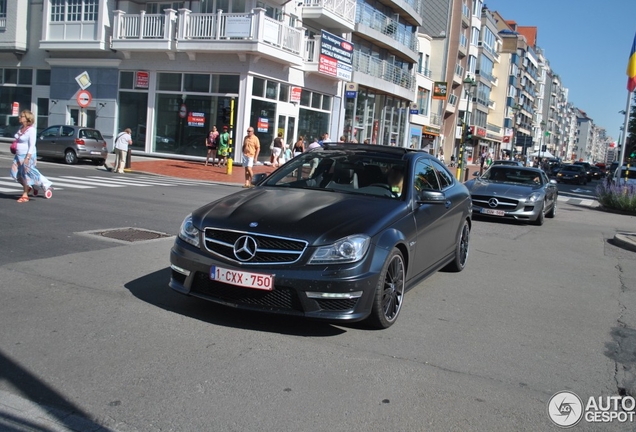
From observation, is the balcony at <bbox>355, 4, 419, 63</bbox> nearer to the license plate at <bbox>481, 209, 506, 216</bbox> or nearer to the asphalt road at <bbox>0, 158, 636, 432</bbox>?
the license plate at <bbox>481, 209, 506, 216</bbox>

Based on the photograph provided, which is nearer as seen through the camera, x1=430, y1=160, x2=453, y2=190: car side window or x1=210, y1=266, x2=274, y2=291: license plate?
x1=210, y1=266, x2=274, y2=291: license plate

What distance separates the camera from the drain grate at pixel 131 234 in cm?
885

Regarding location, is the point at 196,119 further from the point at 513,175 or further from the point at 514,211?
the point at 514,211

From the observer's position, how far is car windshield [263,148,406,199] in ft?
20.7

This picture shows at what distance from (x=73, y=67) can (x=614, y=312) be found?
103 ft

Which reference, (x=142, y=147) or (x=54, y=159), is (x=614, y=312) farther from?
(x=142, y=147)

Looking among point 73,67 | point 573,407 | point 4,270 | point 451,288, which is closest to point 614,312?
point 451,288

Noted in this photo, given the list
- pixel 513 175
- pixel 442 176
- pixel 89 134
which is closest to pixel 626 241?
pixel 513 175

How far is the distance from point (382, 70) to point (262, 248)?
115ft

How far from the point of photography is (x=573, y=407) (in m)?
4.07

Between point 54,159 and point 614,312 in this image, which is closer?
point 614,312

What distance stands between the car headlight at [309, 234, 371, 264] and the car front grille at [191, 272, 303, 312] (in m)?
0.34

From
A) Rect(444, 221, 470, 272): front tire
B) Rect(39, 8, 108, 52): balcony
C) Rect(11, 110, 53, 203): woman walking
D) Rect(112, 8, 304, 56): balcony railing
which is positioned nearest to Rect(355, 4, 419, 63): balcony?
Rect(112, 8, 304, 56): balcony railing

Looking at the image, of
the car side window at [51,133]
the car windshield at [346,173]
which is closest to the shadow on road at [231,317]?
the car windshield at [346,173]
